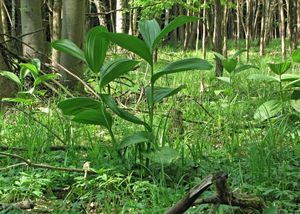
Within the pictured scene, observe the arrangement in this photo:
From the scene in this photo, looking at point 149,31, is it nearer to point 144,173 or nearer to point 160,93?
point 160,93

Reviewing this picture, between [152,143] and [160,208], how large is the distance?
1.52ft

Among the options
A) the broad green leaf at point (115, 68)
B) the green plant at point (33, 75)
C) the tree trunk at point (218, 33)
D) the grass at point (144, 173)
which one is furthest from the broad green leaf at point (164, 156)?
the tree trunk at point (218, 33)

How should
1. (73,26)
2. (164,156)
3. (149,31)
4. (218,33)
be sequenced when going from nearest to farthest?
(164,156) < (149,31) < (73,26) < (218,33)

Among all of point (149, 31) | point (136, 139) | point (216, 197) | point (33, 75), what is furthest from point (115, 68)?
point (33, 75)

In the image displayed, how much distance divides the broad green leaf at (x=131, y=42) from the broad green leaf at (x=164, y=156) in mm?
420

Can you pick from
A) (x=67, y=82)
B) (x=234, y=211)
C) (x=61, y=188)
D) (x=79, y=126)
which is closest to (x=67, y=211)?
(x=61, y=188)

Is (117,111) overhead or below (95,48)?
below

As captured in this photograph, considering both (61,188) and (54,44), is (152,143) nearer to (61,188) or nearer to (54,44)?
(61,188)

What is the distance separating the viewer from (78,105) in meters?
2.03

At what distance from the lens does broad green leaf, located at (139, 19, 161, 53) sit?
2.00 meters

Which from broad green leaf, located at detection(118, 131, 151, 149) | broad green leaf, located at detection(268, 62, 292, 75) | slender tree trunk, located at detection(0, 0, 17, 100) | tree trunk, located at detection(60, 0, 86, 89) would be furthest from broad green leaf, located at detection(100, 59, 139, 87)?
tree trunk, located at detection(60, 0, 86, 89)

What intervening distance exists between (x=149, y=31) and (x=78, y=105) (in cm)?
48

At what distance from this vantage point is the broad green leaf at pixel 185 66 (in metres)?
1.99

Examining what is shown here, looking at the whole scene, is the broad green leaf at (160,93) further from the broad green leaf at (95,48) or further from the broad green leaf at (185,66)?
the broad green leaf at (95,48)
